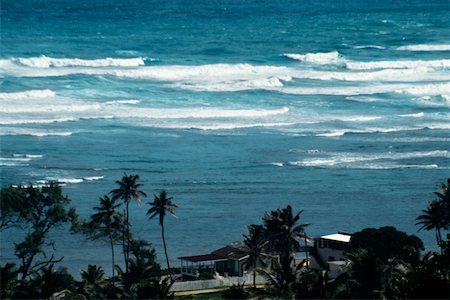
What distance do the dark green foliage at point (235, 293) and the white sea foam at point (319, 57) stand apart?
82974 mm

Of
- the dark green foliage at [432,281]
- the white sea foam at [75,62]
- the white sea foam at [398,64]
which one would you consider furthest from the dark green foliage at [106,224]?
the white sea foam at [398,64]

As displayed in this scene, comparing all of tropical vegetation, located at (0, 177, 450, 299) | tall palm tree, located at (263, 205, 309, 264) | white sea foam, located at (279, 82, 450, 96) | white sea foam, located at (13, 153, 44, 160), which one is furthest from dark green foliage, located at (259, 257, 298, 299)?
white sea foam, located at (279, 82, 450, 96)

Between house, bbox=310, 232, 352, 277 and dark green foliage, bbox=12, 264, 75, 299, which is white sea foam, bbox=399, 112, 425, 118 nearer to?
house, bbox=310, 232, 352, 277

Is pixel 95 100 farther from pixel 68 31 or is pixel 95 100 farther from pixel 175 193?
pixel 68 31

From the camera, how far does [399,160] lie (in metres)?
94.8

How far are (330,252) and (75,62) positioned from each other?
71.4m

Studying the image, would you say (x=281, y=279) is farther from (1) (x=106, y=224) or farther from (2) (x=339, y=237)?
(1) (x=106, y=224)

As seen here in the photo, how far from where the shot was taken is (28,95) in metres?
120

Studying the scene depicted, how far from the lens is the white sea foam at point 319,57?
147750 mm

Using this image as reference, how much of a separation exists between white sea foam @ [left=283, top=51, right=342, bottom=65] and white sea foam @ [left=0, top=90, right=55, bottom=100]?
3626 cm

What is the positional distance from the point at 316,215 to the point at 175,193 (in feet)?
31.9

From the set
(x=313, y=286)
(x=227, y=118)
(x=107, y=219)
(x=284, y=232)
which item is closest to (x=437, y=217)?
(x=284, y=232)

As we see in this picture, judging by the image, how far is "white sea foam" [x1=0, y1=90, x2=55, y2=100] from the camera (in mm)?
118456

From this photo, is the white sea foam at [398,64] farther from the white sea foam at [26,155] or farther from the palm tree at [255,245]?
the palm tree at [255,245]
